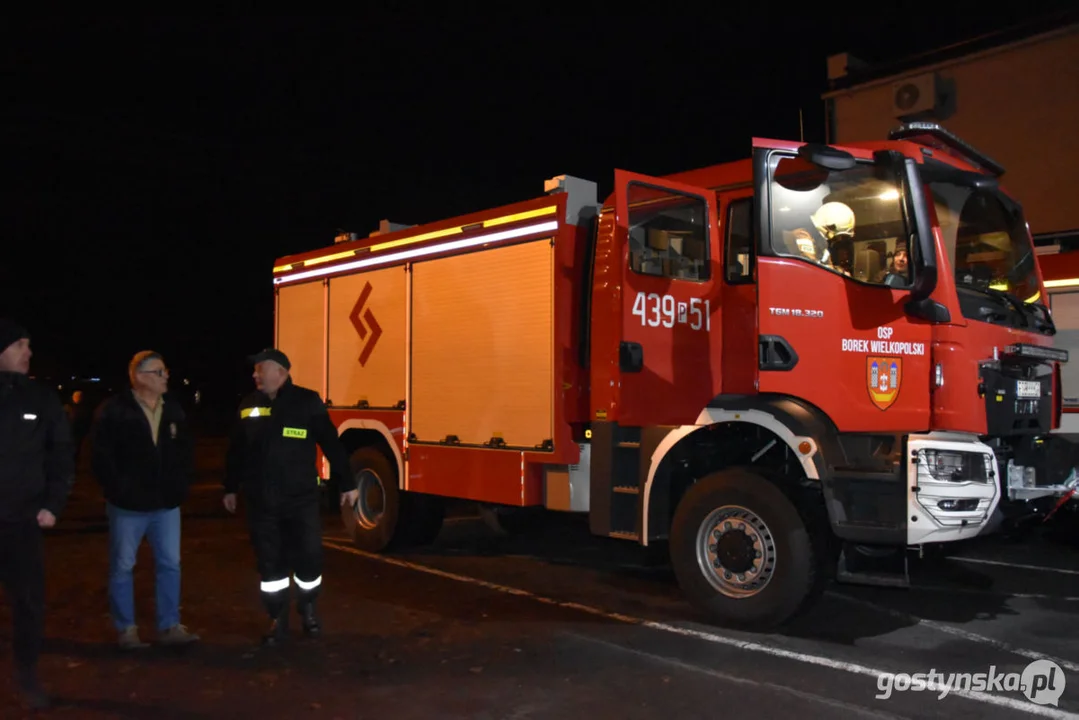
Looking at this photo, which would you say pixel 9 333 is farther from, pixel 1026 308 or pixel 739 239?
pixel 1026 308

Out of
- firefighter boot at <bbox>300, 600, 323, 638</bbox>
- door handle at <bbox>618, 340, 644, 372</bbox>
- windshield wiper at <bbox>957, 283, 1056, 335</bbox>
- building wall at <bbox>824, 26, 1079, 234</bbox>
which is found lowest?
firefighter boot at <bbox>300, 600, 323, 638</bbox>

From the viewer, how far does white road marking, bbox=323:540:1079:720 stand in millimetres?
4637

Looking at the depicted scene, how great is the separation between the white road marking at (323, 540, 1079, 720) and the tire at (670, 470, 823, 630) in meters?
0.22

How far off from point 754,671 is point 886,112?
655 inches

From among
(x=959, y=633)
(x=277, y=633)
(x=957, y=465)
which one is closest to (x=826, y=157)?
(x=957, y=465)

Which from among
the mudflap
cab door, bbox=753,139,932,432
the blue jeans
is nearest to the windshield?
cab door, bbox=753,139,932,432

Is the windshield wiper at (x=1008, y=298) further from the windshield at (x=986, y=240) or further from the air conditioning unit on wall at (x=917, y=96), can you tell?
the air conditioning unit on wall at (x=917, y=96)

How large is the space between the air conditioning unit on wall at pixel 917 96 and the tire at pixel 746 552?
48.6 ft

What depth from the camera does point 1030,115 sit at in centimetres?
1730

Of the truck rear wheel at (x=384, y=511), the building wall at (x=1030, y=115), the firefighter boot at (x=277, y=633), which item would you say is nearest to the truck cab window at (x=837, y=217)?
the firefighter boot at (x=277, y=633)

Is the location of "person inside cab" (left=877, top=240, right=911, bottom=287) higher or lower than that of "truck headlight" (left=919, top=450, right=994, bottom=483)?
higher

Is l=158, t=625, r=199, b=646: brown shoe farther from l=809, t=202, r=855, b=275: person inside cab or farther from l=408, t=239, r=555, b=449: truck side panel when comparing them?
l=809, t=202, r=855, b=275: person inside cab

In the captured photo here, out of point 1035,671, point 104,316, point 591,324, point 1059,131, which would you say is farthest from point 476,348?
point 104,316

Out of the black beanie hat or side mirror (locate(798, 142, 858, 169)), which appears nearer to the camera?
the black beanie hat
